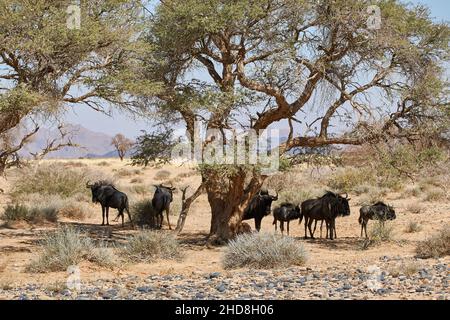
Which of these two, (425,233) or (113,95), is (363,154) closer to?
(425,233)

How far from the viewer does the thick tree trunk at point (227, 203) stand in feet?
61.8

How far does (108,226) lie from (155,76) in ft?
23.2

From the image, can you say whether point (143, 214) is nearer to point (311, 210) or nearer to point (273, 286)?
point (311, 210)

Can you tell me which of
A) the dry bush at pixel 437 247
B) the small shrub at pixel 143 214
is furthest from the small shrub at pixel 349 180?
the dry bush at pixel 437 247

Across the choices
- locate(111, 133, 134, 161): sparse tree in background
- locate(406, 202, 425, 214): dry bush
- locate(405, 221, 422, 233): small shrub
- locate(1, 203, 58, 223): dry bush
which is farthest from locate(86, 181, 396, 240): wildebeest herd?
locate(111, 133, 134, 161): sparse tree in background

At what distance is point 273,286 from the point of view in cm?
1054

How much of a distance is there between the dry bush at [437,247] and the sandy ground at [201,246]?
453 mm

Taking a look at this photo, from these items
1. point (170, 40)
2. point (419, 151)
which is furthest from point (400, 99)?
point (170, 40)

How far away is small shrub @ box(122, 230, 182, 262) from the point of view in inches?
592

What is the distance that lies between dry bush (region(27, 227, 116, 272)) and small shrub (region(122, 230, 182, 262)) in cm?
101

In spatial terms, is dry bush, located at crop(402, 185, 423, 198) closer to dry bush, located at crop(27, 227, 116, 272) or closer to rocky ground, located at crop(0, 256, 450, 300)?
rocky ground, located at crop(0, 256, 450, 300)

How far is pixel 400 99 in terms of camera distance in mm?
17891

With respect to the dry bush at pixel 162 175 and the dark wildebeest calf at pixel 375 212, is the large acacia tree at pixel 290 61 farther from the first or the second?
the dry bush at pixel 162 175

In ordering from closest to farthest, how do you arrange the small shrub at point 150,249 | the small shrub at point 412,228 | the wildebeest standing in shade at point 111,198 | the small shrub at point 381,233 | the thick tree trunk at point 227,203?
the small shrub at point 150,249 → the small shrub at point 381,233 → the thick tree trunk at point 227,203 → the small shrub at point 412,228 → the wildebeest standing in shade at point 111,198
